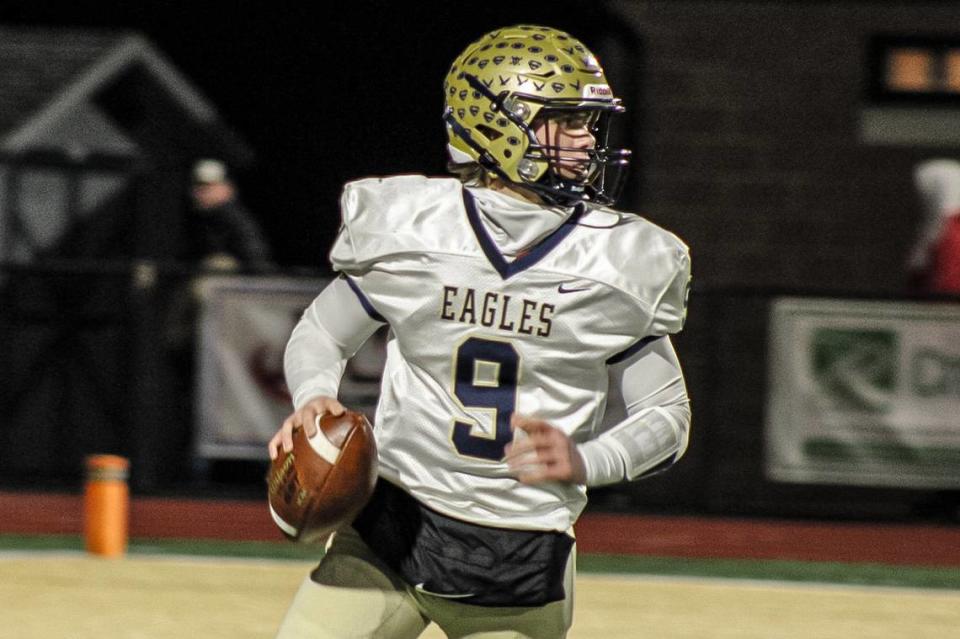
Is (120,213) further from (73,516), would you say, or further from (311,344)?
(311,344)

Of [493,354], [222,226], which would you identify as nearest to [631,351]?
[493,354]

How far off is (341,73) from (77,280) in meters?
4.77

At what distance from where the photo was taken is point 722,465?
9.91 metres

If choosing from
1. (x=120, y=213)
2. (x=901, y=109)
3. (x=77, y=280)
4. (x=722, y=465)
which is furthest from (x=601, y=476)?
(x=901, y=109)

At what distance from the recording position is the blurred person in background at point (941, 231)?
9.74m

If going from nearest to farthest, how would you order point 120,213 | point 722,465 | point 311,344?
point 311,344
point 722,465
point 120,213

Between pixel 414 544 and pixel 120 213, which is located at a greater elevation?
pixel 414 544

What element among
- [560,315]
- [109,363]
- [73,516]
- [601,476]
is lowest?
[73,516]

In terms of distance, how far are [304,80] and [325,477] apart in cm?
1138

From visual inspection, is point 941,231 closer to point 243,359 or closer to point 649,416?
point 243,359

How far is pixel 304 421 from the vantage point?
3.64 m

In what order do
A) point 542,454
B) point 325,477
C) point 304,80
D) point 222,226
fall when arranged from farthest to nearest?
point 304,80 → point 222,226 → point 325,477 → point 542,454

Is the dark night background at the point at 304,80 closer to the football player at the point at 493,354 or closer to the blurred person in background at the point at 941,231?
the blurred person in background at the point at 941,231

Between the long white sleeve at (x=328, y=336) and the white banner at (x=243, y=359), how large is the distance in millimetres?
5900
